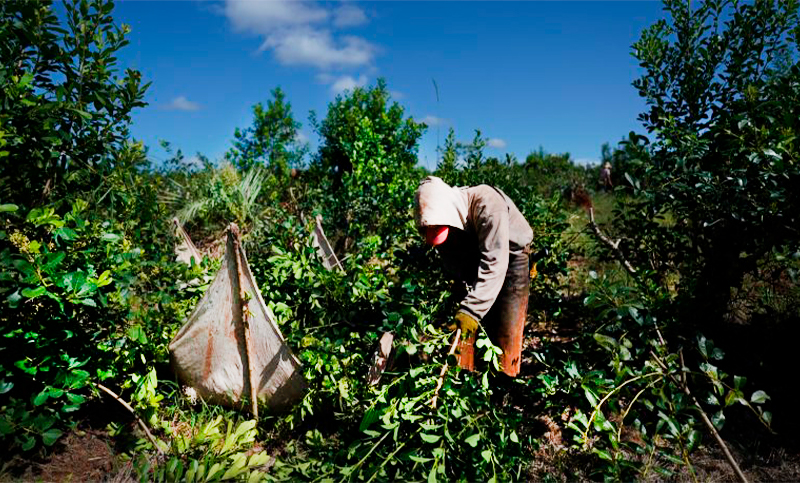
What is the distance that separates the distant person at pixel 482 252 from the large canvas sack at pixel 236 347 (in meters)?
1.01

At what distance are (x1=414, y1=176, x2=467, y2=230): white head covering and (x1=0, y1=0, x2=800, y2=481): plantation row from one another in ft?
1.45

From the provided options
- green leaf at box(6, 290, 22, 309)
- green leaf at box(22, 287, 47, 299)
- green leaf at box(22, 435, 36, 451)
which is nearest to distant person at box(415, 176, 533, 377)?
green leaf at box(22, 287, 47, 299)

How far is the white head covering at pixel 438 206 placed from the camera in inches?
103

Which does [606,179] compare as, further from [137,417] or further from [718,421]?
[137,417]

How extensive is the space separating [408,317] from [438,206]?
631 mm

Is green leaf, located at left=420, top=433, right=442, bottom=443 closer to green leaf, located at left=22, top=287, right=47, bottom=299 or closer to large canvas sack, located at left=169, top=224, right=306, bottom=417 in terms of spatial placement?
large canvas sack, located at left=169, top=224, right=306, bottom=417

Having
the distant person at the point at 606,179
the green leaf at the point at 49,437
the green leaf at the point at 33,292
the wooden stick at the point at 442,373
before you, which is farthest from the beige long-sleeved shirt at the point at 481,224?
the distant person at the point at 606,179

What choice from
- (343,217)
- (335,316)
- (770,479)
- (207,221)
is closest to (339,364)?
(335,316)

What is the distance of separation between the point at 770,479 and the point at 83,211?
4.06 m

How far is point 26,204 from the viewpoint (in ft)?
8.80

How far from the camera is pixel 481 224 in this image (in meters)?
2.73

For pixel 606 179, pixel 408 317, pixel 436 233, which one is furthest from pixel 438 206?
pixel 606 179

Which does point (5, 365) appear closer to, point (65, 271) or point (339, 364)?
point (65, 271)

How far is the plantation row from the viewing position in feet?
7.93
